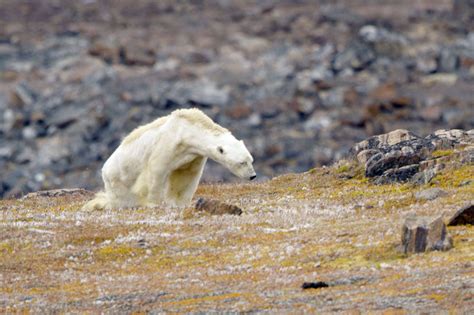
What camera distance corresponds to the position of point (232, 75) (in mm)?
94062

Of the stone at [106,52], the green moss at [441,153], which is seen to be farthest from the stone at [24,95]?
the green moss at [441,153]

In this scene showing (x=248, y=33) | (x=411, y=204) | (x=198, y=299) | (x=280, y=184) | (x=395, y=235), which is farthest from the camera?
(x=248, y=33)

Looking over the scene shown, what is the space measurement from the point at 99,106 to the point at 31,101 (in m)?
6.07

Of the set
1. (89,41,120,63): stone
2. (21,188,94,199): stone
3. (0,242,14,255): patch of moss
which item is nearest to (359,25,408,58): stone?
(89,41,120,63): stone

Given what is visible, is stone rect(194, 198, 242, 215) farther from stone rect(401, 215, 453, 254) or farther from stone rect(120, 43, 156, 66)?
stone rect(120, 43, 156, 66)

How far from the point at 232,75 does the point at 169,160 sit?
6554 centimetres

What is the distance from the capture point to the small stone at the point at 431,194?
25.8 m

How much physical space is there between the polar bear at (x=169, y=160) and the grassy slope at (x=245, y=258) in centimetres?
120

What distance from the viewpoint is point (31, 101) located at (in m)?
88.0

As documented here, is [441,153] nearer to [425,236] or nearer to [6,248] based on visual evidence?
[425,236]

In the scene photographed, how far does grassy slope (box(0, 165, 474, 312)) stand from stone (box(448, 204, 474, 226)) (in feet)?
1.15

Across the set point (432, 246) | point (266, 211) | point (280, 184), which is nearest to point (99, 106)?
point (280, 184)

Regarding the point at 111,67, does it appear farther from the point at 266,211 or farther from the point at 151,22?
the point at 266,211

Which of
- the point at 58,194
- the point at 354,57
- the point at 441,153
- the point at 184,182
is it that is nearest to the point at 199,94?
the point at 354,57
